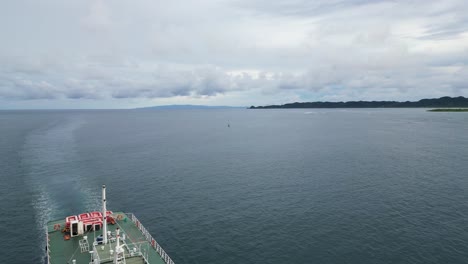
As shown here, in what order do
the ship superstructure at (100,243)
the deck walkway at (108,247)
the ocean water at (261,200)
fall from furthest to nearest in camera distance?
1. the ocean water at (261,200)
2. the deck walkway at (108,247)
3. the ship superstructure at (100,243)

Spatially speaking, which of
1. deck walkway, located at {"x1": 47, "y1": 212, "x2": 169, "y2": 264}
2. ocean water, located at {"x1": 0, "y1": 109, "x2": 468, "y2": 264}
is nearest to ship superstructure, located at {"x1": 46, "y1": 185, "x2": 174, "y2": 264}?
deck walkway, located at {"x1": 47, "y1": 212, "x2": 169, "y2": 264}

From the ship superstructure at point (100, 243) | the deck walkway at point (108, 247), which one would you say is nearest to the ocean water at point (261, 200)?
the deck walkway at point (108, 247)

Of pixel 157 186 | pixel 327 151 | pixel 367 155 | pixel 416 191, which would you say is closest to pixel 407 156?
pixel 367 155

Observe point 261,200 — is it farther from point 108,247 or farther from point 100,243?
point 108,247

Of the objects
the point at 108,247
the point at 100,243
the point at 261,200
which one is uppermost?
the point at 108,247

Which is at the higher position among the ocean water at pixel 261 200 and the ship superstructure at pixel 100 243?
the ship superstructure at pixel 100 243

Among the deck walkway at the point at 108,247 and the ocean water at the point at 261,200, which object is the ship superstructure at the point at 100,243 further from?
the ocean water at the point at 261,200

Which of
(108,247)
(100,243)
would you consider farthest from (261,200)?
(108,247)

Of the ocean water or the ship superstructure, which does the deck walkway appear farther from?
the ocean water
